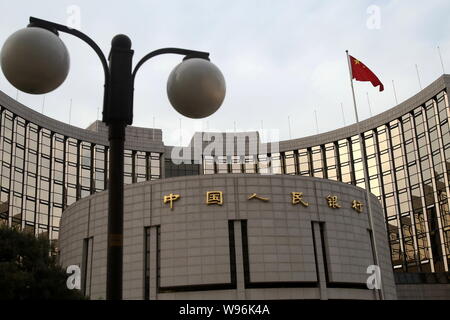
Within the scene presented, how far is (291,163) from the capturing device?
82062 mm

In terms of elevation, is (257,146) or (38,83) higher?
(257,146)

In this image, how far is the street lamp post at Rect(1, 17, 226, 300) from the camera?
5.17 m

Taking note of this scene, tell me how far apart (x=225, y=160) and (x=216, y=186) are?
40029mm

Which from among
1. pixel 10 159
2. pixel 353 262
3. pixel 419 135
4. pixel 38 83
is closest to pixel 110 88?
pixel 38 83

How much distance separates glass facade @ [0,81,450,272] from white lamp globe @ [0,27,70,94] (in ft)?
196

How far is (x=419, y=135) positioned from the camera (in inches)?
2805

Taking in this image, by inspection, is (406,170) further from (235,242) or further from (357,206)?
(235,242)

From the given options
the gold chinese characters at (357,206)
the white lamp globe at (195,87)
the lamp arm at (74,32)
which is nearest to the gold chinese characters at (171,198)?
the gold chinese characters at (357,206)

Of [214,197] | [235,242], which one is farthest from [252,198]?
[235,242]

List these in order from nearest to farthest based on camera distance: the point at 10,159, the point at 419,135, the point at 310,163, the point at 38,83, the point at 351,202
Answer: the point at 38,83, the point at 351,202, the point at 10,159, the point at 419,135, the point at 310,163

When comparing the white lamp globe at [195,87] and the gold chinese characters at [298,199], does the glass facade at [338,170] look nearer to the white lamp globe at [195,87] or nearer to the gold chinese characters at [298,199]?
the gold chinese characters at [298,199]

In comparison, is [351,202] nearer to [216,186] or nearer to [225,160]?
[216,186]

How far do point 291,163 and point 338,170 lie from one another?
291 inches

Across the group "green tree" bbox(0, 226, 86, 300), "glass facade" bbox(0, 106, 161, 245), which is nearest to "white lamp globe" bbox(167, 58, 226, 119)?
"green tree" bbox(0, 226, 86, 300)
